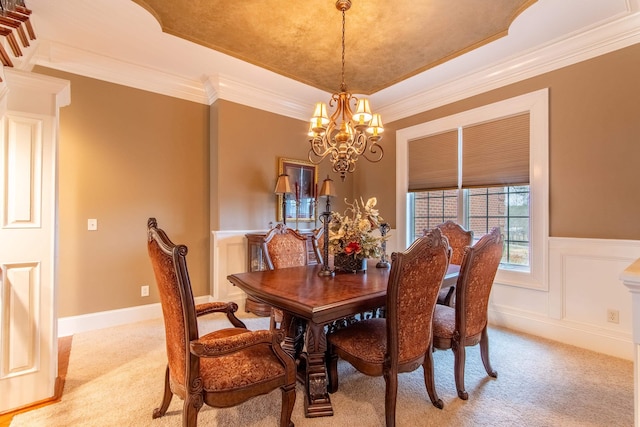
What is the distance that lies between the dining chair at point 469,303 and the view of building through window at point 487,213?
132 centimetres

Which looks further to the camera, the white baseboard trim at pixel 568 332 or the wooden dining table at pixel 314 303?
the white baseboard trim at pixel 568 332

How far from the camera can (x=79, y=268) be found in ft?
9.82

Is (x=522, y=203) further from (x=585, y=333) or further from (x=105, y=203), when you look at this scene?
(x=105, y=203)

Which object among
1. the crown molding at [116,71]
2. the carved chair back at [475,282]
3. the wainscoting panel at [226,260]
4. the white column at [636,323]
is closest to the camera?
the white column at [636,323]

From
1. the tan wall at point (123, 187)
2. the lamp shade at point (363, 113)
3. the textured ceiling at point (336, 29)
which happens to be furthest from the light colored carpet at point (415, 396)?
the textured ceiling at point (336, 29)

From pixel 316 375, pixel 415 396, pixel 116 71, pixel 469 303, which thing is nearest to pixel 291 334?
pixel 316 375

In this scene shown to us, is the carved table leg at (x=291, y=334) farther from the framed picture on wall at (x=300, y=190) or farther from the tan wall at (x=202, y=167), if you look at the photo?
the framed picture on wall at (x=300, y=190)

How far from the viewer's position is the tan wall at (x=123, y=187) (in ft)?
9.66

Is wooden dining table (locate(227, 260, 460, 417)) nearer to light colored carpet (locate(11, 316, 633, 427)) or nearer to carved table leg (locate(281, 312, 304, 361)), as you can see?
carved table leg (locate(281, 312, 304, 361))

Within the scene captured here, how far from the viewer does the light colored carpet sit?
1.70 m

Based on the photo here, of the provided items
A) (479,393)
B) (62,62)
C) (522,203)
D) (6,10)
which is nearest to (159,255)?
(6,10)

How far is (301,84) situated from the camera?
12.3ft

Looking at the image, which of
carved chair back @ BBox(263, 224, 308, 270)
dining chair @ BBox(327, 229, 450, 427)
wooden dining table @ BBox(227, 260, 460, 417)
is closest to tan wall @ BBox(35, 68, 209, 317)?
carved chair back @ BBox(263, 224, 308, 270)

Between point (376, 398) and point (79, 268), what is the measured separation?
121 inches
